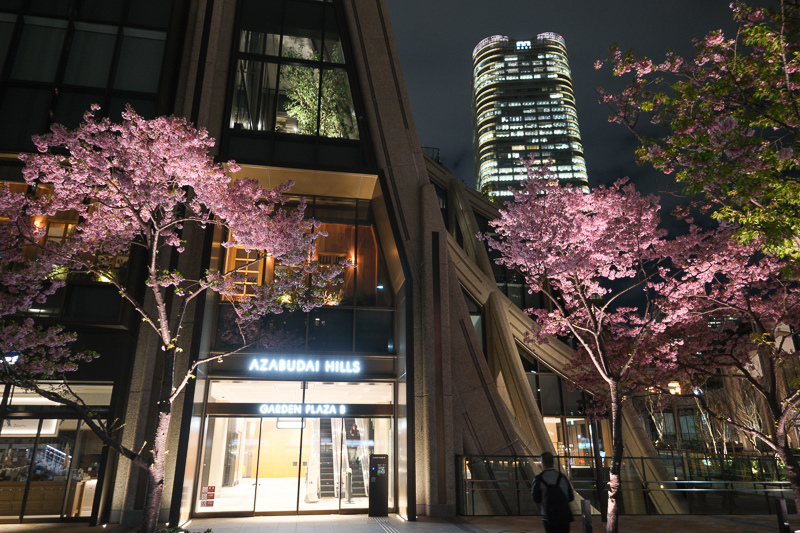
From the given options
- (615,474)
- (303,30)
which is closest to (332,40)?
(303,30)

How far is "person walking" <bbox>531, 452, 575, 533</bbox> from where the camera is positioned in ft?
21.7

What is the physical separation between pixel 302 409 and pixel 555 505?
31.7 feet

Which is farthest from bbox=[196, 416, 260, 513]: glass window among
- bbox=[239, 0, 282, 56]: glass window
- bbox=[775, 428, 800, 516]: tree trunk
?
bbox=[775, 428, 800, 516]: tree trunk

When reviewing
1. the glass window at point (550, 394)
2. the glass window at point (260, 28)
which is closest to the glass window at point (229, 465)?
the glass window at point (260, 28)

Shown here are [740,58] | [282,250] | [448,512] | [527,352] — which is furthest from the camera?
[527,352]

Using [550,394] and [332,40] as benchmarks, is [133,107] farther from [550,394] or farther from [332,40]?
[550,394]

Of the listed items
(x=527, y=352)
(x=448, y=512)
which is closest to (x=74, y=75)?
(x=448, y=512)

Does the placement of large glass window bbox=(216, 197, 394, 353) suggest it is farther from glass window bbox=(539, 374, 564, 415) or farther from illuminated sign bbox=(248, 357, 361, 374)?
glass window bbox=(539, 374, 564, 415)

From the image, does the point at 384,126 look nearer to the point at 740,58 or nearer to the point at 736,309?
the point at 740,58

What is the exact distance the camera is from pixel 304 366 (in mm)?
14922

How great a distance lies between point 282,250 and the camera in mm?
11266

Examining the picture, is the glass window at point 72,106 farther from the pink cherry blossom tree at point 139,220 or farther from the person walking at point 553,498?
the person walking at point 553,498

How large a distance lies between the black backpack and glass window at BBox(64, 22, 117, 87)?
1656cm

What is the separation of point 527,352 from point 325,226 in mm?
14980
